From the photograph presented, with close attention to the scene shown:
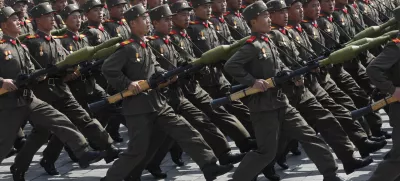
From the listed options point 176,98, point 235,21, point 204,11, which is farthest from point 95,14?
point 176,98

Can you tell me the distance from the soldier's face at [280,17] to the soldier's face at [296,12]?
0.68 metres

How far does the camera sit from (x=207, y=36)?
43.0 feet

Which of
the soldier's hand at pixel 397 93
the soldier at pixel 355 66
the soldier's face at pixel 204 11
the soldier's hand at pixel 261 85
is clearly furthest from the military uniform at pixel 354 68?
the soldier's hand at pixel 397 93

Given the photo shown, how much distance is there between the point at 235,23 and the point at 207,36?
4.16 ft

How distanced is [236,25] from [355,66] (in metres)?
1.86

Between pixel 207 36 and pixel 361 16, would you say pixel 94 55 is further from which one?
pixel 361 16

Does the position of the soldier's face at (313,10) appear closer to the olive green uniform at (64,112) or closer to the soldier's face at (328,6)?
the soldier's face at (328,6)

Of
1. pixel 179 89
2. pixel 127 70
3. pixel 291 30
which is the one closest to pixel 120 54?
pixel 127 70

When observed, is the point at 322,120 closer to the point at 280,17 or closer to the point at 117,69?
the point at 280,17

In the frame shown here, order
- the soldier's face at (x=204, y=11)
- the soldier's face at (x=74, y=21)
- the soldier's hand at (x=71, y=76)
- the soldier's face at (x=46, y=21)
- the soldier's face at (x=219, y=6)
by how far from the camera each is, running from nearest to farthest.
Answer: the soldier's face at (x=46, y=21), the soldier's hand at (x=71, y=76), the soldier's face at (x=74, y=21), the soldier's face at (x=204, y=11), the soldier's face at (x=219, y=6)

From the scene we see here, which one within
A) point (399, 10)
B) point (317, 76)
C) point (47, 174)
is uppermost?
point (399, 10)

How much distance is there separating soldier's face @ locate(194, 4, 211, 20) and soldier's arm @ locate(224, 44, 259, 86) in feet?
9.56

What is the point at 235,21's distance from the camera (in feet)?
47.0

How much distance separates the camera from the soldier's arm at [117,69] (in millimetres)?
10617
